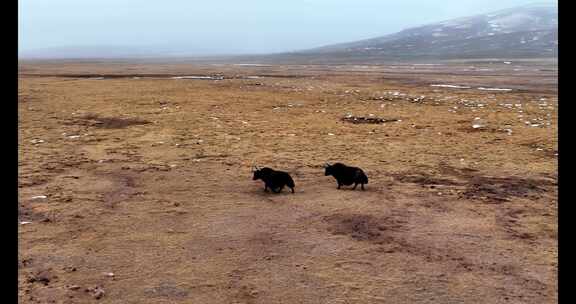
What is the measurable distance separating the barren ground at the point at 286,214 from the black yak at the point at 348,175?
0.93ft

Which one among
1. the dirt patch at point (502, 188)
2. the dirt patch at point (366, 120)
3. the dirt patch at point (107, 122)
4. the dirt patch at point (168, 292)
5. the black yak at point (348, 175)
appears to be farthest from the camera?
the dirt patch at point (366, 120)

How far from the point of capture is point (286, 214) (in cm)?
938

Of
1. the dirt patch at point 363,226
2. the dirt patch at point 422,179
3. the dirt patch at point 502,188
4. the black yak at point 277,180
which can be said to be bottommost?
the dirt patch at point 363,226

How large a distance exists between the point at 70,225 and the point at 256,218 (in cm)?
355

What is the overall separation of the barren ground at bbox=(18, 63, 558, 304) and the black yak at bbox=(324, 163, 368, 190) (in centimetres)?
28

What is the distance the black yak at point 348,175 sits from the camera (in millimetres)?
10938

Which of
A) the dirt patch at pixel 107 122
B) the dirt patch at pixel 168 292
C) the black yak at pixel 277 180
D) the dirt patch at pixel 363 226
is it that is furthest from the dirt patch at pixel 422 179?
the dirt patch at pixel 107 122

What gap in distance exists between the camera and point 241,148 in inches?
602

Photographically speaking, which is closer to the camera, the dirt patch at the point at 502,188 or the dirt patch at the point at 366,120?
the dirt patch at the point at 502,188

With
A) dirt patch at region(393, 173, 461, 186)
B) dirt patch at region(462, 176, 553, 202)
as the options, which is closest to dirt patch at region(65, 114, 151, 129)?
dirt patch at region(393, 173, 461, 186)

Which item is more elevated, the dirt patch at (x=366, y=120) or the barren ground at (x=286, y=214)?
the dirt patch at (x=366, y=120)

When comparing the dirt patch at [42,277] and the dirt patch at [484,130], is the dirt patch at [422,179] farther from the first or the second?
the dirt patch at [42,277]
